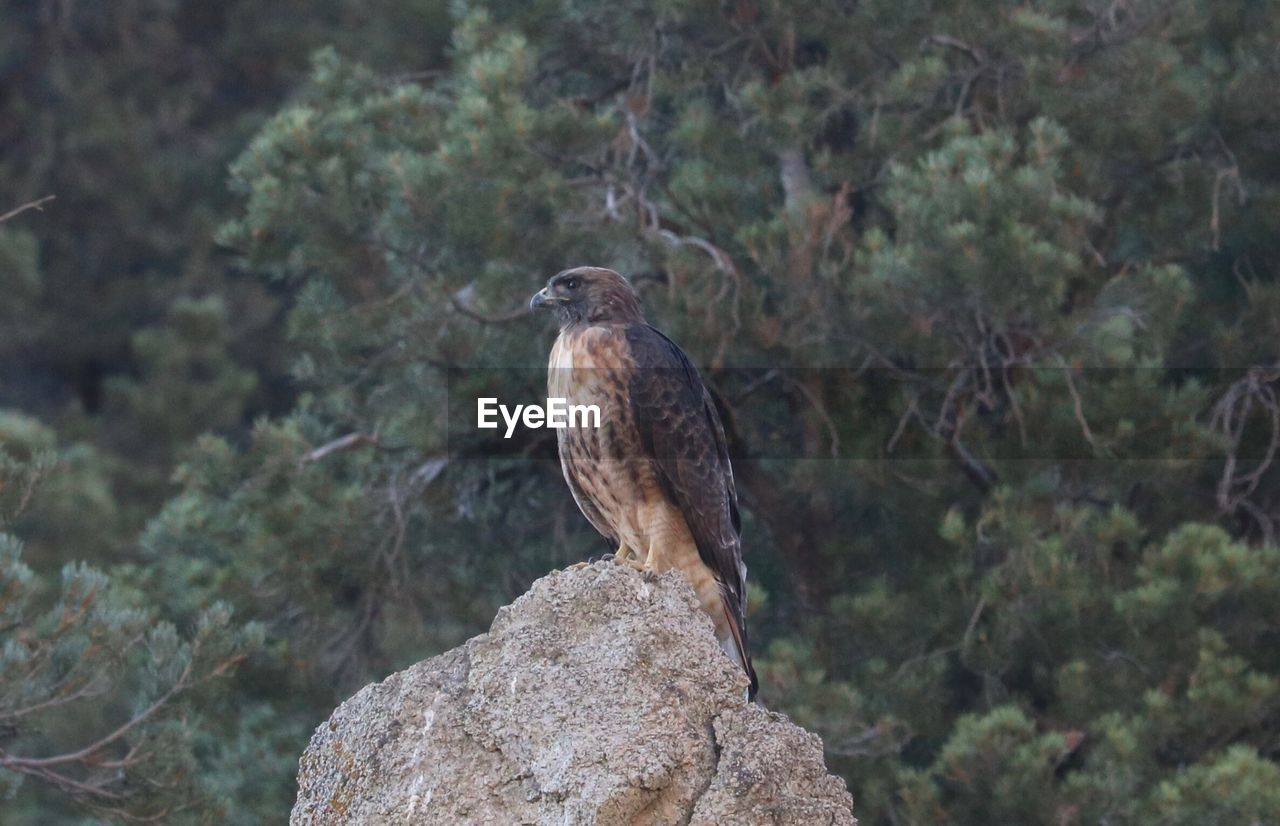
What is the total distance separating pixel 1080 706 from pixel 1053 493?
88 centimetres

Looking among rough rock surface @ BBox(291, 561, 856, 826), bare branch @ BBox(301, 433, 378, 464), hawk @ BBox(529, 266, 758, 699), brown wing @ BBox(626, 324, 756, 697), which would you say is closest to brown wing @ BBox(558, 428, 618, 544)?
hawk @ BBox(529, 266, 758, 699)

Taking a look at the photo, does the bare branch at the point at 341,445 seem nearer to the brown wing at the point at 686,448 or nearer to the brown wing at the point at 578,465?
the brown wing at the point at 578,465

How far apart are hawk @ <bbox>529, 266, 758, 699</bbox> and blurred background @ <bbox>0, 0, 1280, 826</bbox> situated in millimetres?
1839

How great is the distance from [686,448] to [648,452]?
108 mm

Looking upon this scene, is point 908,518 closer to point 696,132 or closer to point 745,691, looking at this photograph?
point 696,132

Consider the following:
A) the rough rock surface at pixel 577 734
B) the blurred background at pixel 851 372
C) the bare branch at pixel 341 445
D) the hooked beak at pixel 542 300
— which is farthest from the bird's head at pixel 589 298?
the bare branch at pixel 341 445

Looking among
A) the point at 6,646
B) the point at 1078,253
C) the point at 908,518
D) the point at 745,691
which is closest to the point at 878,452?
the point at 908,518

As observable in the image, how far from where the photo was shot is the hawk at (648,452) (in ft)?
19.2

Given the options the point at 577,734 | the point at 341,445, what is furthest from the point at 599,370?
the point at 341,445

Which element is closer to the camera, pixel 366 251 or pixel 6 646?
pixel 6 646

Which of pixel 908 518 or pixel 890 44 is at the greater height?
pixel 890 44

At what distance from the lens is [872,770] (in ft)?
26.2

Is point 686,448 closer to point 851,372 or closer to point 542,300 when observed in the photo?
point 542,300

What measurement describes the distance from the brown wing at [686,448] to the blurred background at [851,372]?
192 centimetres
